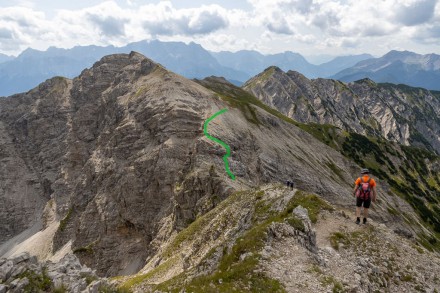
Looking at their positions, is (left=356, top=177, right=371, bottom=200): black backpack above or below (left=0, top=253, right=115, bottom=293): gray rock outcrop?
above

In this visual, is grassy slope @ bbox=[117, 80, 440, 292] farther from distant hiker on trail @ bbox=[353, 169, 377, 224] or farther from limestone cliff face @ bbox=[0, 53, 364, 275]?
limestone cliff face @ bbox=[0, 53, 364, 275]

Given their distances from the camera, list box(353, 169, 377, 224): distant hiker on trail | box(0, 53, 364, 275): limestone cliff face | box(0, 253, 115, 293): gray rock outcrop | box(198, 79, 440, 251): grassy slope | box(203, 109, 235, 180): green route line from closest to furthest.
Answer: box(0, 253, 115, 293): gray rock outcrop
box(353, 169, 377, 224): distant hiker on trail
box(203, 109, 235, 180): green route line
box(0, 53, 364, 275): limestone cliff face
box(198, 79, 440, 251): grassy slope

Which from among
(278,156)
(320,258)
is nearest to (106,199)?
(278,156)

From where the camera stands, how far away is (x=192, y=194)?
72.6m

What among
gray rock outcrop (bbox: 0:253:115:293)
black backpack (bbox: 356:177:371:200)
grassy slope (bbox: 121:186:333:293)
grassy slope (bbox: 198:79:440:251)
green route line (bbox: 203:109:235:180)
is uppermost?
black backpack (bbox: 356:177:371:200)

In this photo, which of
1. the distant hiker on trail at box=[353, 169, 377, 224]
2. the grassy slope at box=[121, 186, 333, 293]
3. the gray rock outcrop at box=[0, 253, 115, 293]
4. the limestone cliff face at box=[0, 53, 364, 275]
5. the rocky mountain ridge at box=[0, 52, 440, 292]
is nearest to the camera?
the grassy slope at box=[121, 186, 333, 293]

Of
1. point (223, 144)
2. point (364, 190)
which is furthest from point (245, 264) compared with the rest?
point (223, 144)

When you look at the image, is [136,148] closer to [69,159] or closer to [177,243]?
Answer: [177,243]

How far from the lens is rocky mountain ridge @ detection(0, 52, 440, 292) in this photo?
92.3 feet

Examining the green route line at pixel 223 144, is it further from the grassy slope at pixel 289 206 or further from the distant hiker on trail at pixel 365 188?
the distant hiker on trail at pixel 365 188

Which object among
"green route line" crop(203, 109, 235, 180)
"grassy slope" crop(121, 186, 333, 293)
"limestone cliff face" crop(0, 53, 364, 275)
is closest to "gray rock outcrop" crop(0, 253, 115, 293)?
"grassy slope" crop(121, 186, 333, 293)

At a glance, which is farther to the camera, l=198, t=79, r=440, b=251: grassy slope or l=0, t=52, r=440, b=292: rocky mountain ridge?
l=198, t=79, r=440, b=251: grassy slope

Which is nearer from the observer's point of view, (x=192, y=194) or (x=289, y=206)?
(x=289, y=206)

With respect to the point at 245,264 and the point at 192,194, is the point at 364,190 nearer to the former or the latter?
the point at 245,264
